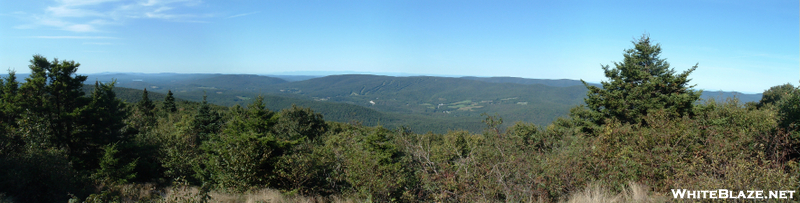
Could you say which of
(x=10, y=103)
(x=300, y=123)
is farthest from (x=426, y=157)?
(x=300, y=123)

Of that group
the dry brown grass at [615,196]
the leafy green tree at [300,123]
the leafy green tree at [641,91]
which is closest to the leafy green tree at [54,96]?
the leafy green tree at [300,123]

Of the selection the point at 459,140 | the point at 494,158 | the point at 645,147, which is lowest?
the point at 459,140

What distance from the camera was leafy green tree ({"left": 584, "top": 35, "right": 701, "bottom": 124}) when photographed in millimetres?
16672

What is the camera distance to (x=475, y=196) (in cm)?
693

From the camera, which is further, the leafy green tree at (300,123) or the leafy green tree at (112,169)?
the leafy green tree at (300,123)

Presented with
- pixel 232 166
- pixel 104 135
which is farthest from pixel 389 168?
pixel 104 135

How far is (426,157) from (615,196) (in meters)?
4.47

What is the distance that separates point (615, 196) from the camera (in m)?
6.50

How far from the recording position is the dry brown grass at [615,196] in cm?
597

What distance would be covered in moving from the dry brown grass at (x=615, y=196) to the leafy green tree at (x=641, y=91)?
1157 centimetres

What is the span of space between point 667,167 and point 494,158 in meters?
3.72

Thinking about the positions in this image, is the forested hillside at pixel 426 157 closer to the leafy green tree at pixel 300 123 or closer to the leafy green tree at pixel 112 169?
the leafy green tree at pixel 112 169

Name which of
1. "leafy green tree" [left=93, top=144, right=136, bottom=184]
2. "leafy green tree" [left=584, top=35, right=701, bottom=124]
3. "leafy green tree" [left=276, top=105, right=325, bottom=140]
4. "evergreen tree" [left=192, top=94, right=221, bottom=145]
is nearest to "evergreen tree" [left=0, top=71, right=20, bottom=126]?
"leafy green tree" [left=93, top=144, right=136, bottom=184]

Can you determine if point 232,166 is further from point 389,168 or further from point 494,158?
point 494,158
